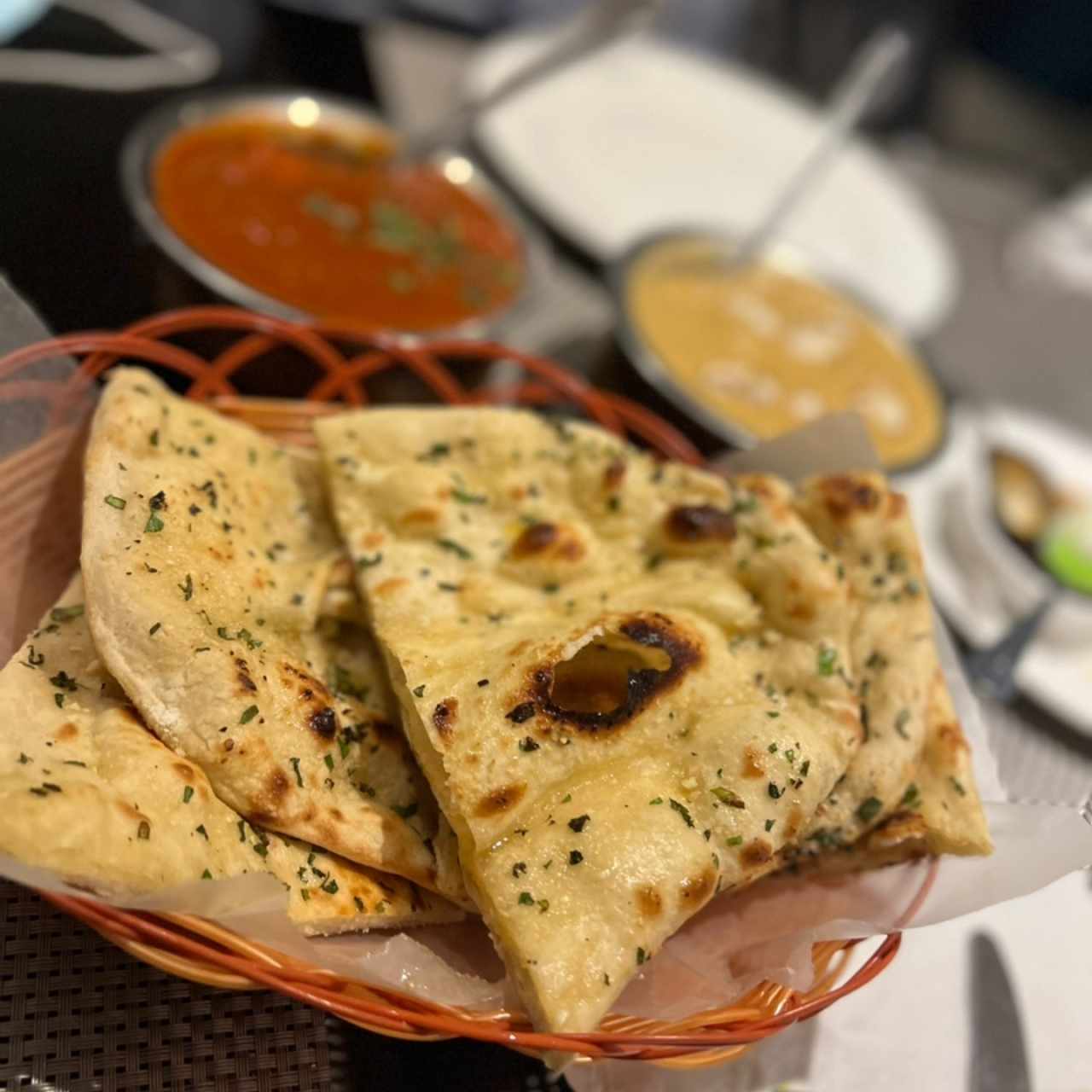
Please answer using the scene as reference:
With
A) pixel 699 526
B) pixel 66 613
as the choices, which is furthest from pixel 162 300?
pixel 699 526

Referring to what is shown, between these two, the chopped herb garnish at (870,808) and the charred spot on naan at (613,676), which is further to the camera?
the chopped herb garnish at (870,808)

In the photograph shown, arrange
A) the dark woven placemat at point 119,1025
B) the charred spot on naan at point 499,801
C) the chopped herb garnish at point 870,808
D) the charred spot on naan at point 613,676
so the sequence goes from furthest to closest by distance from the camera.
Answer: the chopped herb garnish at point 870,808
the charred spot on naan at point 613,676
the charred spot on naan at point 499,801
the dark woven placemat at point 119,1025

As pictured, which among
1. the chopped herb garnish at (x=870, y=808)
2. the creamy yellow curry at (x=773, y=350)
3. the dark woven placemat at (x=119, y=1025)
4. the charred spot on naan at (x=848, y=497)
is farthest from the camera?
the creamy yellow curry at (x=773, y=350)

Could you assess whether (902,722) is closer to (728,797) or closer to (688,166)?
(728,797)

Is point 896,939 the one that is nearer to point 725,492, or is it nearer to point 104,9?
point 725,492

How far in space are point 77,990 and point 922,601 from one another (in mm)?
1626

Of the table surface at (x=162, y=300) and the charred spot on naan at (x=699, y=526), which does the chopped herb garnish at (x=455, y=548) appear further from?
the table surface at (x=162, y=300)

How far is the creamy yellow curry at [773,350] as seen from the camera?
10.7 ft

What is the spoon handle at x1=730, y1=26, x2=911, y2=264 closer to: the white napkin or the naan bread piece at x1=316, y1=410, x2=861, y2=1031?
the naan bread piece at x1=316, y1=410, x2=861, y2=1031

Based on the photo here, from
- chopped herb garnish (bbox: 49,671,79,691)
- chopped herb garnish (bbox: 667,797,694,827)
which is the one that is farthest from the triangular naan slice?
chopped herb garnish (bbox: 49,671,79,691)

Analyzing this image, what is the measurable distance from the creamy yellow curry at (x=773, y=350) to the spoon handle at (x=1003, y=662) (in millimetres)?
634

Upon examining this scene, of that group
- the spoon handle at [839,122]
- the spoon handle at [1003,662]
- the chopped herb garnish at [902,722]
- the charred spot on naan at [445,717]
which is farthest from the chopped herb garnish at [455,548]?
the spoon handle at [839,122]

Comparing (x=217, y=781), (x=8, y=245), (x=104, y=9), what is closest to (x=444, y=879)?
(x=217, y=781)

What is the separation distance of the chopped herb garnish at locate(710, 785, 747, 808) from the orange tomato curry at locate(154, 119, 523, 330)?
171 centimetres
